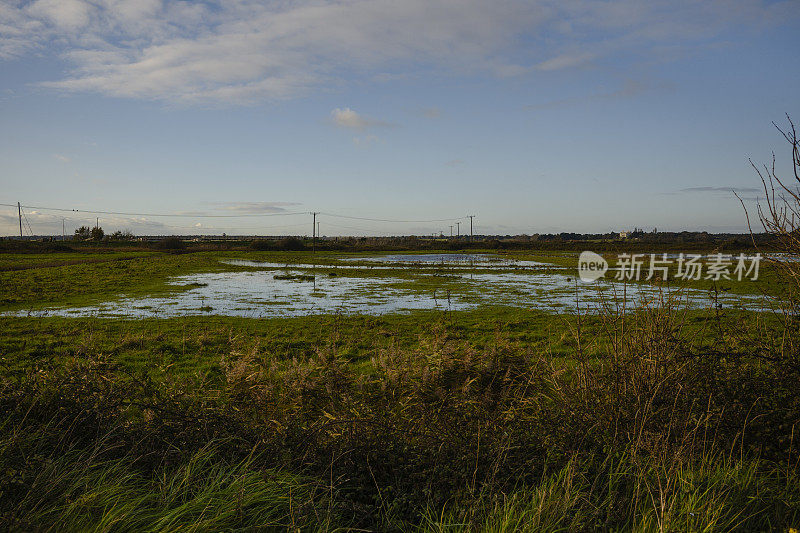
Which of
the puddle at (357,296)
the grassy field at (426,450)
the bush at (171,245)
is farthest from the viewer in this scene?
the bush at (171,245)

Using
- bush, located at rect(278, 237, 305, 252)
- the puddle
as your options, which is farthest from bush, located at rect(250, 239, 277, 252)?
the puddle

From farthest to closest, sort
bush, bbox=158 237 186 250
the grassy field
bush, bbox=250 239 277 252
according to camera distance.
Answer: bush, bbox=250 239 277 252 < bush, bbox=158 237 186 250 < the grassy field

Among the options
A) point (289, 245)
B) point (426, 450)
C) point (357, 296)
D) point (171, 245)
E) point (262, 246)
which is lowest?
point (357, 296)

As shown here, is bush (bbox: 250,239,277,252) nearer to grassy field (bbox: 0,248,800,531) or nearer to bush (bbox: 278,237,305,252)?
bush (bbox: 278,237,305,252)

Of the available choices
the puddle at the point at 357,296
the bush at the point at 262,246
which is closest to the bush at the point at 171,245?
the bush at the point at 262,246

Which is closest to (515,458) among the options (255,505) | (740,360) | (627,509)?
(627,509)

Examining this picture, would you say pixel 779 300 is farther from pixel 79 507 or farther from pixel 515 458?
pixel 79 507

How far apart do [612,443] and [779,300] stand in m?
3.06

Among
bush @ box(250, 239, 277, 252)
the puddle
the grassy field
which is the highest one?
bush @ box(250, 239, 277, 252)

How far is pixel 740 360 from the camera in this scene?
19.6ft

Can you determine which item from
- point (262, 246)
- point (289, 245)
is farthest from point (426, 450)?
point (262, 246)

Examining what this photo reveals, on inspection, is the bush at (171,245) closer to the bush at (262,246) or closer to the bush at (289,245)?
the bush at (262,246)

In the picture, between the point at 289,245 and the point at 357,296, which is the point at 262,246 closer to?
the point at 289,245

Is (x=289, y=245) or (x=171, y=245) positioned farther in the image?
(x=289, y=245)
